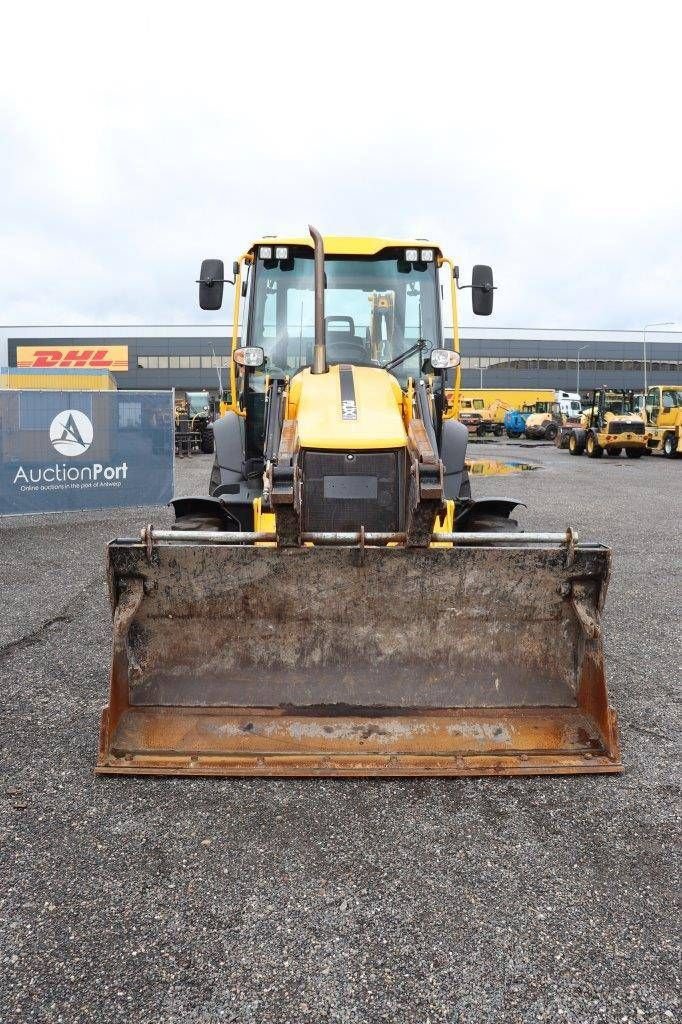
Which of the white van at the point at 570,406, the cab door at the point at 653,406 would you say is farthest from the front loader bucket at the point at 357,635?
the white van at the point at 570,406

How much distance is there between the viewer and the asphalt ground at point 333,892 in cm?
215

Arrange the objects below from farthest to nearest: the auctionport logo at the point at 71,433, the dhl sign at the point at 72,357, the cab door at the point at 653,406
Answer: the dhl sign at the point at 72,357 → the cab door at the point at 653,406 → the auctionport logo at the point at 71,433

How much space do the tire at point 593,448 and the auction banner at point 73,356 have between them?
159 ft

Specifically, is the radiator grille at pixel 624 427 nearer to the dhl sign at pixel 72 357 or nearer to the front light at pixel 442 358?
the front light at pixel 442 358

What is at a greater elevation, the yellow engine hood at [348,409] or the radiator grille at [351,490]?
the yellow engine hood at [348,409]

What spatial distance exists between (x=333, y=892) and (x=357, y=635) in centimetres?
135

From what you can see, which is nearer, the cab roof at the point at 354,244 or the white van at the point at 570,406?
the cab roof at the point at 354,244

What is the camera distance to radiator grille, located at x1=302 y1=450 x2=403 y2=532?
4309mm

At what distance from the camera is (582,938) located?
2.37 meters

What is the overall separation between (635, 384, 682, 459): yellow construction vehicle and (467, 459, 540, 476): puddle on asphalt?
656cm

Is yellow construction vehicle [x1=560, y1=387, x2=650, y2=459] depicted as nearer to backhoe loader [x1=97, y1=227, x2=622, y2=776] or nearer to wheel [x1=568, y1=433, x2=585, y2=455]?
wheel [x1=568, y1=433, x2=585, y2=455]

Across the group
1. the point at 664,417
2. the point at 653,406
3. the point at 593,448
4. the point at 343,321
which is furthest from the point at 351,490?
the point at 653,406

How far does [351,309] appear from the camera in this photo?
5.89 metres

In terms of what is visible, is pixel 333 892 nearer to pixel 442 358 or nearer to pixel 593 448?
pixel 442 358
